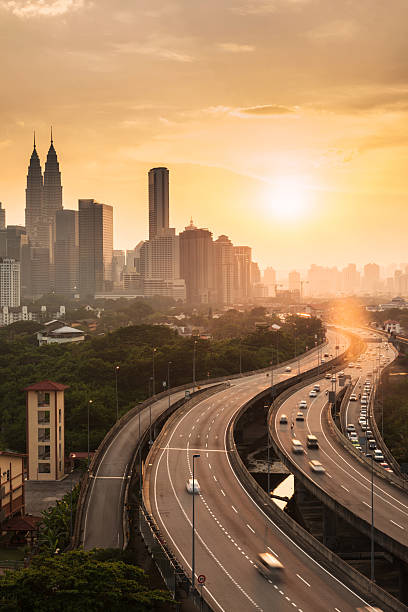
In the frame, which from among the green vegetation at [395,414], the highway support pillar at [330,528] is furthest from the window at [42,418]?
the green vegetation at [395,414]

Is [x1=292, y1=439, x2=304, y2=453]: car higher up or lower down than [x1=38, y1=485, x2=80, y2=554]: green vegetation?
higher up

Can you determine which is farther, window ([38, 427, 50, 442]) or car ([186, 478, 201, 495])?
A: window ([38, 427, 50, 442])

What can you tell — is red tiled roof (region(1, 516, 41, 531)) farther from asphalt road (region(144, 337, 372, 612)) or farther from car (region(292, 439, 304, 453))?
car (region(292, 439, 304, 453))

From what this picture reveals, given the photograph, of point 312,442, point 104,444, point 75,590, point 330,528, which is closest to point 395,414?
point 312,442

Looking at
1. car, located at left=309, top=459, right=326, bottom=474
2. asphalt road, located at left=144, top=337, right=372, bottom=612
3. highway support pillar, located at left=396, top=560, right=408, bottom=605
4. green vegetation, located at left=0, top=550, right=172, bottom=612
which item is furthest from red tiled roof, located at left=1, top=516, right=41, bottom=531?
highway support pillar, located at left=396, top=560, right=408, bottom=605

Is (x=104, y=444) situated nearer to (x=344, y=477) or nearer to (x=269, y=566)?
(x=344, y=477)

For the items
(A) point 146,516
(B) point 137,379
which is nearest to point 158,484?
(A) point 146,516
